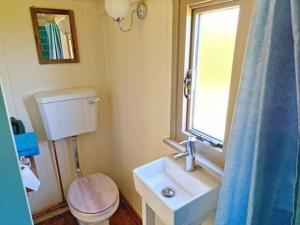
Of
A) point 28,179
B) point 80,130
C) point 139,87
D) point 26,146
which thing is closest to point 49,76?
point 80,130

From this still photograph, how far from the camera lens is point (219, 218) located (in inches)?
29.6

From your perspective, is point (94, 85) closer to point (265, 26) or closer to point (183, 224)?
point (183, 224)

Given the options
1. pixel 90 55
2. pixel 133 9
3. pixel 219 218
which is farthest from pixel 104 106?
pixel 219 218

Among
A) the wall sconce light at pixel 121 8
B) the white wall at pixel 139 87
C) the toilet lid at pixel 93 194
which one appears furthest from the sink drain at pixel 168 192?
the wall sconce light at pixel 121 8

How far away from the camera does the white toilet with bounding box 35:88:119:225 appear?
1.48 metres

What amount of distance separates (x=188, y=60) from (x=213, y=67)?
143mm

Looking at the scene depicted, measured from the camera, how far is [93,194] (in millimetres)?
1587

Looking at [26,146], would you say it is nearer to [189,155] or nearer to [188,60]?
[189,155]

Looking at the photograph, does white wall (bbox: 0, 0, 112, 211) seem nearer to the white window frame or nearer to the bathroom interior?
the bathroom interior

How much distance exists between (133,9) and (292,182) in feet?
4.20

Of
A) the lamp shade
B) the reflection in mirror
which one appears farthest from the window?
the reflection in mirror

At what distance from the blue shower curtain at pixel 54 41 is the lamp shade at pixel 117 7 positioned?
64 centimetres

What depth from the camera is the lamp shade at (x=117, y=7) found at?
1221 mm

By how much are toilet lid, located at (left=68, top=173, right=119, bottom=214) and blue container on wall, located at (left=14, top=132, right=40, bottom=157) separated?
458mm
